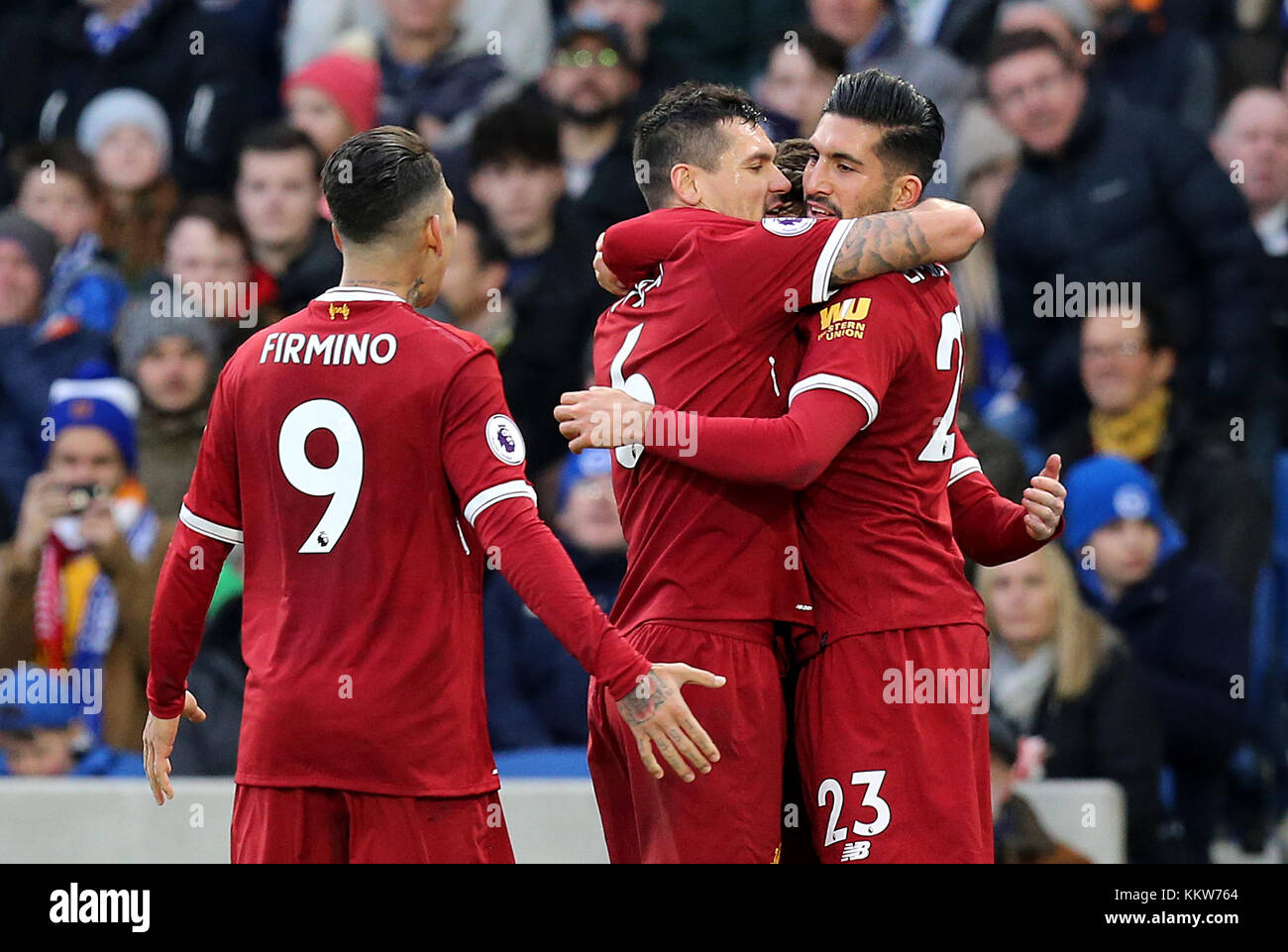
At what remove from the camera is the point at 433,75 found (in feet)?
25.7

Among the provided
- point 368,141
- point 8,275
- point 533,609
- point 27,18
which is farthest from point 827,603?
point 27,18

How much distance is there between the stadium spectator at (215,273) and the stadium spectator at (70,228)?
299 mm

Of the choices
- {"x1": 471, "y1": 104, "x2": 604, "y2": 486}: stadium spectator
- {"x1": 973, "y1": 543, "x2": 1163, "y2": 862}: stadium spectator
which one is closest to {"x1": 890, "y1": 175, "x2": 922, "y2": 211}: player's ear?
{"x1": 973, "y1": 543, "x2": 1163, "y2": 862}: stadium spectator

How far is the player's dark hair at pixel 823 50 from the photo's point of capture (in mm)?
7340

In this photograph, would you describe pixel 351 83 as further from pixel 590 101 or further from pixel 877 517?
pixel 877 517

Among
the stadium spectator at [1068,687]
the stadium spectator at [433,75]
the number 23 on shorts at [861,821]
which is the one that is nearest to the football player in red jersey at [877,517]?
the number 23 on shorts at [861,821]

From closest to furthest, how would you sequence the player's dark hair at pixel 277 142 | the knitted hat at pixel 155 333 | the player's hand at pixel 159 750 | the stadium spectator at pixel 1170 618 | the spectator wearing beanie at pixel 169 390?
the player's hand at pixel 159 750 < the stadium spectator at pixel 1170 618 < the spectator wearing beanie at pixel 169 390 < the knitted hat at pixel 155 333 < the player's dark hair at pixel 277 142

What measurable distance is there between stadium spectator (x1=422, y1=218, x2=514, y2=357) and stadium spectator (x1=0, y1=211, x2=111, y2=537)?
1.60 m

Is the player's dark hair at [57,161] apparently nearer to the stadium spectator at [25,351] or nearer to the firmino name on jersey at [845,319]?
the stadium spectator at [25,351]

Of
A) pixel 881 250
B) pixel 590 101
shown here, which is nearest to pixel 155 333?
pixel 590 101

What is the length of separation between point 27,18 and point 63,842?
13.9 feet

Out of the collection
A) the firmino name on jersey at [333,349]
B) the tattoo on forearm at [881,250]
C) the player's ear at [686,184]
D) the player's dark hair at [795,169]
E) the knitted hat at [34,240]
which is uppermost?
the knitted hat at [34,240]

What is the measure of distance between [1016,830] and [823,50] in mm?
3439
